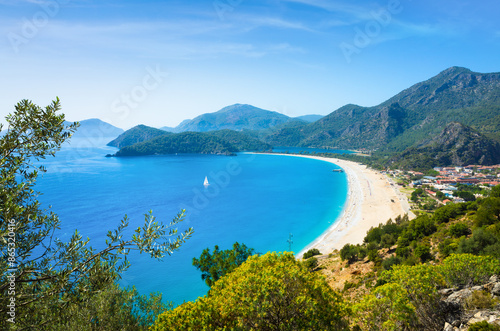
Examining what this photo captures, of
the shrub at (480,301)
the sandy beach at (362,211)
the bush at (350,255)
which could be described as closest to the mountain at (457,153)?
the sandy beach at (362,211)

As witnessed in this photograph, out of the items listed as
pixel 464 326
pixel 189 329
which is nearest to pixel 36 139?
pixel 189 329

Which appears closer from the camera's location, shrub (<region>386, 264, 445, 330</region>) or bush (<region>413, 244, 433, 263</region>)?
shrub (<region>386, 264, 445, 330</region>)

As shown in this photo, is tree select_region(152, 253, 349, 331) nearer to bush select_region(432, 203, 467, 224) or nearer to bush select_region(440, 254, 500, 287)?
bush select_region(440, 254, 500, 287)

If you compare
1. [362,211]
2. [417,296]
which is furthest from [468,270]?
[362,211]

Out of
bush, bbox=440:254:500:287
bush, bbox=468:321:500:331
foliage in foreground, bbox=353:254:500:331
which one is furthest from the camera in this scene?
bush, bbox=440:254:500:287

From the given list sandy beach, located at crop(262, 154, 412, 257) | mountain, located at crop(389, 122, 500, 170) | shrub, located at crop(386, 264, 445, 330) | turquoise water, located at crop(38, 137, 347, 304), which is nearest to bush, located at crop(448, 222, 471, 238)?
shrub, located at crop(386, 264, 445, 330)

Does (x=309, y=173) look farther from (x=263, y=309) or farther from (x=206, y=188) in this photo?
(x=263, y=309)

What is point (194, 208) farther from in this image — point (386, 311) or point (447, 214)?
point (386, 311)

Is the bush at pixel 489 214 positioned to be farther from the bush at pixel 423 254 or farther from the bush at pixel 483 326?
the bush at pixel 483 326
